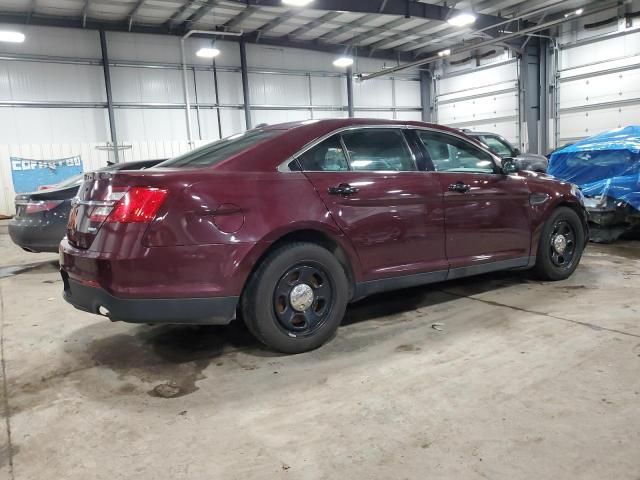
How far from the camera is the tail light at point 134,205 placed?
2576mm

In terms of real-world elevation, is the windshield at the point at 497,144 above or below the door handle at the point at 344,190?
above

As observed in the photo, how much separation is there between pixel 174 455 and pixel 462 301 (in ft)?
9.02

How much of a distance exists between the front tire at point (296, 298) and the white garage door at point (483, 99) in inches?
607

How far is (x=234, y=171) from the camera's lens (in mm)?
2820

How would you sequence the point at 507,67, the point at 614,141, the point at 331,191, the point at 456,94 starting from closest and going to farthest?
the point at 331,191 → the point at 614,141 → the point at 507,67 → the point at 456,94

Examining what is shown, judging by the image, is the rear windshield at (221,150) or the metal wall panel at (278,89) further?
the metal wall panel at (278,89)

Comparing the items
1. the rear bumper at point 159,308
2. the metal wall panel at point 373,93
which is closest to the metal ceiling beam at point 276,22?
the metal wall panel at point 373,93

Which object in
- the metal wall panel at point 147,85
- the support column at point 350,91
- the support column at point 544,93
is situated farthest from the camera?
the support column at point 350,91

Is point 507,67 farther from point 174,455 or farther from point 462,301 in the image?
point 174,455

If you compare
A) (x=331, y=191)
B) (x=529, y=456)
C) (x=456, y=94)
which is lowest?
(x=529, y=456)

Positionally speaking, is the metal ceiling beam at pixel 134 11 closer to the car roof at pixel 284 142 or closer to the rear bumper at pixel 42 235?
the rear bumper at pixel 42 235

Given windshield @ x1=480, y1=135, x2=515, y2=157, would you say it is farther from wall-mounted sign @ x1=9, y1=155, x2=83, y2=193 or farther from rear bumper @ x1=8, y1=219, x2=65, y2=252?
wall-mounted sign @ x1=9, y1=155, x2=83, y2=193

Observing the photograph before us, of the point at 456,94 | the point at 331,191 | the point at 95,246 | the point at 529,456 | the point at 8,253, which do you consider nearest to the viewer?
the point at 529,456

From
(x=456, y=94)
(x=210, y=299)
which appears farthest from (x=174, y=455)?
(x=456, y=94)
